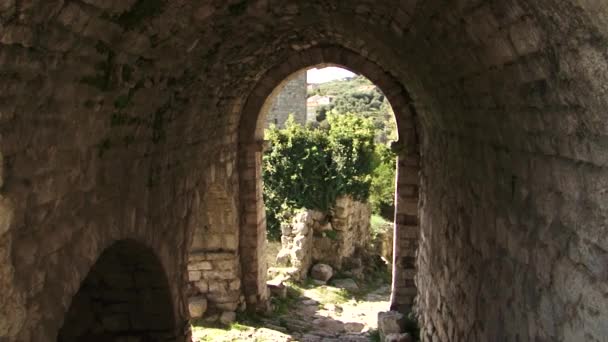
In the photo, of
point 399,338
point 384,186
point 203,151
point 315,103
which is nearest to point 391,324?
point 399,338

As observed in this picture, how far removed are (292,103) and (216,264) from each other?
50.1 feet

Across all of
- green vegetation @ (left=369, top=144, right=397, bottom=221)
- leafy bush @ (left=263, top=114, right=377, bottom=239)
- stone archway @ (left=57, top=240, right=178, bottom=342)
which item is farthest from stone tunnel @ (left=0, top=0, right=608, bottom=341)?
green vegetation @ (left=369, top=144, right=397, bottom=221)

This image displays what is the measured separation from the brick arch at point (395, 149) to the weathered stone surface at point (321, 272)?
9.14 ft

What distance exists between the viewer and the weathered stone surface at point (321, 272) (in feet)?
39.1

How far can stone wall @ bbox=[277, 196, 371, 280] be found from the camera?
11578 mm

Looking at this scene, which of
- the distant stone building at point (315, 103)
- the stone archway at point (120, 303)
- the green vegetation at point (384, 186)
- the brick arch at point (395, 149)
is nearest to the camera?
the stone archway at point (120, 303)

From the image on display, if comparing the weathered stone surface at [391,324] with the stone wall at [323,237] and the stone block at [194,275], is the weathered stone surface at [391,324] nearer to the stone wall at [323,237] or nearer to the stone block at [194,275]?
the stone block at [194,275]

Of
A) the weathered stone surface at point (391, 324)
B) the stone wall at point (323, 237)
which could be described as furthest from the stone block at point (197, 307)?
the stone wall at point (323, 237)

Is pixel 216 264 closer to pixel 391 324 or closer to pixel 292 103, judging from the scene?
pixel 391 324

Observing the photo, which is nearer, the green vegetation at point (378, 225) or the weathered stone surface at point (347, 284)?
the weathered stone surface at point (347, 284)

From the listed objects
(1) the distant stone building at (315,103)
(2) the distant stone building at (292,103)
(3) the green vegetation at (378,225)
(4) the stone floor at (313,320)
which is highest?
(1) the distant stone building at (315,103)

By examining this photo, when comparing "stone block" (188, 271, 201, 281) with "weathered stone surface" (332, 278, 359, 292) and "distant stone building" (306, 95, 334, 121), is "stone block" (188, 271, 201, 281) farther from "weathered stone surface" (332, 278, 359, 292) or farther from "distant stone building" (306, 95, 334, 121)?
"distant stone building" (306, 95, 334, 121)

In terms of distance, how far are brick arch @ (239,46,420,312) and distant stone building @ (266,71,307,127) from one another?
14487 millimetres

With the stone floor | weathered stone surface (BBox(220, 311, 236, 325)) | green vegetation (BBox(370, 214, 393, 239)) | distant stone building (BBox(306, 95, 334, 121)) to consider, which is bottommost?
the stone floor
